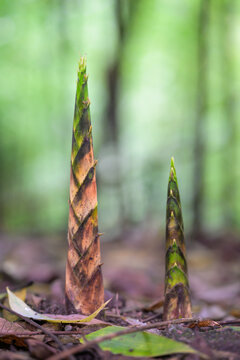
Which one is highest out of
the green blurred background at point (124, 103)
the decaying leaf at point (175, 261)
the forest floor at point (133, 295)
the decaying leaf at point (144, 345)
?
the green blurred background at point (124, 103)

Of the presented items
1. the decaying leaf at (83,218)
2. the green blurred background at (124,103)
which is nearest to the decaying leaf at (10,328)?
the decaying leaf at (83,218)

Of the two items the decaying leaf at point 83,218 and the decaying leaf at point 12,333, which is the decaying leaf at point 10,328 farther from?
the decaying leaf at point 83,218

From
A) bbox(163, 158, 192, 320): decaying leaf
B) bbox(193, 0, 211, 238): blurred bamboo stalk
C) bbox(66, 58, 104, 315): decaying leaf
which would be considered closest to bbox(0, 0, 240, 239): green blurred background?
bbox(193, 0, 211, 238): blurred bamboo stalk

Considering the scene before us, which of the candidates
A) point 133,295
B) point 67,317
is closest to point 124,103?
point 133,295

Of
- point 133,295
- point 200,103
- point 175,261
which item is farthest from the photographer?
point 200,103

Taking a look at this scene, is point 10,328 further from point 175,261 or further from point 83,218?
point 175,261

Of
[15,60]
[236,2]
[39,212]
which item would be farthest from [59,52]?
[39,212]

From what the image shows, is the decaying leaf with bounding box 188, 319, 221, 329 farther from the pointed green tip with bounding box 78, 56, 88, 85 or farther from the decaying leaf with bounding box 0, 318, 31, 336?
the pointed green tip with bounding box 78, 56, 88, 85
